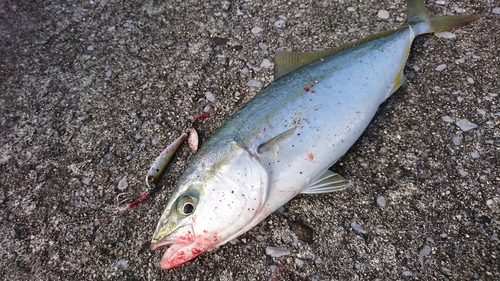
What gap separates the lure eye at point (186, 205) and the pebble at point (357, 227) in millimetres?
1053

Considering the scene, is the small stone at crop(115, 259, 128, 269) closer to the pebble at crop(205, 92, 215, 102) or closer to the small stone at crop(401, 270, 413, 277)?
the pebble at crop(205, 92, 215, 102)

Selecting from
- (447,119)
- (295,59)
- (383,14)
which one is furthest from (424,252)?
(383,14)

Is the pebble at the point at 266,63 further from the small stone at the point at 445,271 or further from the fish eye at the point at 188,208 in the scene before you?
the small stone at the point at 445,271

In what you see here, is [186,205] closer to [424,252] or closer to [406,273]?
[406,273]

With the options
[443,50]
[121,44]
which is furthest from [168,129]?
[443,50]

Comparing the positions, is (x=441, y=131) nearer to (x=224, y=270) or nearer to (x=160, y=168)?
(x=224, y=270)

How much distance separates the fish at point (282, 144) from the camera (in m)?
2.06

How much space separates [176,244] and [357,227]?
1.17 meters

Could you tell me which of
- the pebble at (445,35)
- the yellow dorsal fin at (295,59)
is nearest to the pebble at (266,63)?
the yellow dorsal fin at (295,59)

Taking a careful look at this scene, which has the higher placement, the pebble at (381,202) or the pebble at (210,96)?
the pebble at (210,96)

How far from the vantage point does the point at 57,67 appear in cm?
326

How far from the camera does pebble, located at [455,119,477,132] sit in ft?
8.80

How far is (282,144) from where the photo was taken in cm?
227

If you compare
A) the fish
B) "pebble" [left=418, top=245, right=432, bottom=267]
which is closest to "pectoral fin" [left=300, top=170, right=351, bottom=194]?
the fish
